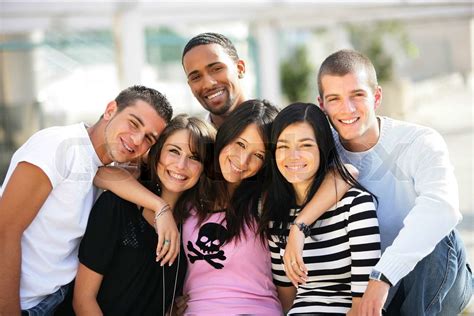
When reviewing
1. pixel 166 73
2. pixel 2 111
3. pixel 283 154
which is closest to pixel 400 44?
pixel 166 73

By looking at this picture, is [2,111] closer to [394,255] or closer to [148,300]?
[148,300]

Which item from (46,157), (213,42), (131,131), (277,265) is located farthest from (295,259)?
(213,42)

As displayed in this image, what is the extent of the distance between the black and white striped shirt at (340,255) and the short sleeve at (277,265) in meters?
0.11

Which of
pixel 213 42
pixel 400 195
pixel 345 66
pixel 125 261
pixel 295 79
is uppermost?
pixel 295 79

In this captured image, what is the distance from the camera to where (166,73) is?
35.9 feet

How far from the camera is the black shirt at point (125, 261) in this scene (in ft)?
8.14

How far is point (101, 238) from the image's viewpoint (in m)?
2.48

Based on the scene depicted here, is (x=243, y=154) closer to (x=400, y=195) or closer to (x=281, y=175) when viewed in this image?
(x=281, y=175)

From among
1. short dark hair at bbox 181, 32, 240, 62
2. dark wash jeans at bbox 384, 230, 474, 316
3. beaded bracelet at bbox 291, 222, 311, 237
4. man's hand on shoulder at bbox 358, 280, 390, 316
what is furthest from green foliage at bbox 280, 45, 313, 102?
man's hand on shoulder at bbox 358, 280, 390, 316

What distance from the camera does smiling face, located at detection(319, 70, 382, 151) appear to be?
257 centimetres

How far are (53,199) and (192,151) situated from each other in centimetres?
58

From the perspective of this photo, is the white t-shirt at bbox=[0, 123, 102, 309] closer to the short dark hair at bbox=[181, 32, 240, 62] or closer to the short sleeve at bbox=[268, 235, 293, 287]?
the short sleeve at bbox=[268, 235, 293, 287]

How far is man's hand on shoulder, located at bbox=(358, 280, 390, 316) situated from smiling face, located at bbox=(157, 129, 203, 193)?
85cm

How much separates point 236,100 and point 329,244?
1.26 m
